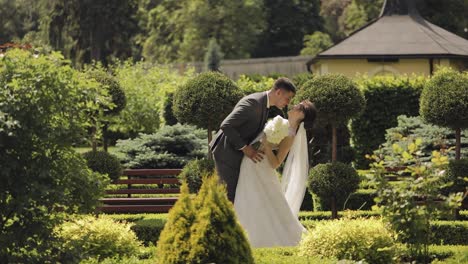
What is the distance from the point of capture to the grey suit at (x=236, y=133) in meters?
11.5

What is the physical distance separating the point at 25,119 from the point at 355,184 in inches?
289

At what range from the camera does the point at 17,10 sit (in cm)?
6662

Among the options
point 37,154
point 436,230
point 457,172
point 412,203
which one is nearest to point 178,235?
point 37,154

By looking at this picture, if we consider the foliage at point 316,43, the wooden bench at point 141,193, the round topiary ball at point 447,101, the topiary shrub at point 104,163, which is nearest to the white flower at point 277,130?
the wooden bench at point 141,193

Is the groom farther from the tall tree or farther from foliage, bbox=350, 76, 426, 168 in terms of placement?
the tall tree

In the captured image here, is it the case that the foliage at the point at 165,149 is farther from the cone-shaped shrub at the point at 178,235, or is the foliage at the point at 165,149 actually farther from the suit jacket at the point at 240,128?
the cone-shaped shrub at the point at 178,235

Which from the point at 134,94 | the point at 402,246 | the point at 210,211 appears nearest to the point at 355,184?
the point at 402,246

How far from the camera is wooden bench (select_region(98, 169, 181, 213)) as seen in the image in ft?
55.1

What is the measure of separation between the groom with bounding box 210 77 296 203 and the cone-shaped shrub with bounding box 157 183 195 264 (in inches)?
113

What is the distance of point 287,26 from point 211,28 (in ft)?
19.7

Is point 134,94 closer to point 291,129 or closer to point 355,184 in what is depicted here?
point 355,184

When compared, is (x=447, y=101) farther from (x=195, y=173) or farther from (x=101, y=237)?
(x=101, y=237)

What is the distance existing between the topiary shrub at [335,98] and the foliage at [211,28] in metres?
43.2

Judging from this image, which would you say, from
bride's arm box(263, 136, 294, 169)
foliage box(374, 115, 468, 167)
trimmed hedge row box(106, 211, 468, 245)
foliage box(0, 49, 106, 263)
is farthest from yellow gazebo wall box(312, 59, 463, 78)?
foliage box(0, 49, 106, 263)
